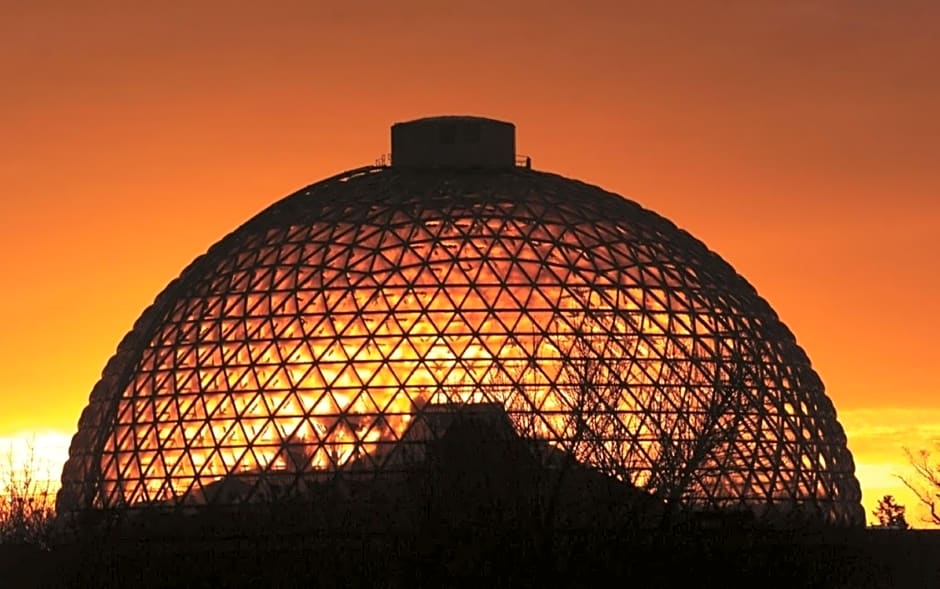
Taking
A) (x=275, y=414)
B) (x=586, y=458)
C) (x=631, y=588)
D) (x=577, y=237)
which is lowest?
(x=631, y=588)

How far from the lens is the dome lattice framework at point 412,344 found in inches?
3917

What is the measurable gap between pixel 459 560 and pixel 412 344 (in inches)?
1415

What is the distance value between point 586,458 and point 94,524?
2434 centimetres

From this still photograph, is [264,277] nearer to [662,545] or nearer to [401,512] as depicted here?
[401,512]

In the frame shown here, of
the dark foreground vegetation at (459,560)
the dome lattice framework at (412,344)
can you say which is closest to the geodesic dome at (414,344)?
the dome lattice framework at (412,344)

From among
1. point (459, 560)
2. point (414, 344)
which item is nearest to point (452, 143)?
point (414, 344)

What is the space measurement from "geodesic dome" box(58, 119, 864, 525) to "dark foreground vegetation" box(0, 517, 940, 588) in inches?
830

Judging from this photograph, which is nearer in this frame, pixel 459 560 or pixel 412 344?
pixel 459 560

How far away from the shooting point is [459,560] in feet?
214

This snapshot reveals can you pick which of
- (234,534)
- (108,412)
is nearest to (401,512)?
(234,534)

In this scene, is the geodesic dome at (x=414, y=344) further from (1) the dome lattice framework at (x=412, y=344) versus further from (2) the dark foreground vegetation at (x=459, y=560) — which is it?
(2) the dark foreground vegetation at (x=459, y=560)

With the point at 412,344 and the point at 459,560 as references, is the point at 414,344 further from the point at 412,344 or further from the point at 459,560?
the point at 459,560

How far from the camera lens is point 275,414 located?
10031cm

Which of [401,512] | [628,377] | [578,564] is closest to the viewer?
[578,564]
